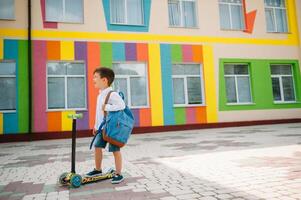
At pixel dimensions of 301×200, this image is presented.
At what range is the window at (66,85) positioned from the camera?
11.7m

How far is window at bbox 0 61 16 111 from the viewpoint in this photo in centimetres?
1117

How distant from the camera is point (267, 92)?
47.0 feet

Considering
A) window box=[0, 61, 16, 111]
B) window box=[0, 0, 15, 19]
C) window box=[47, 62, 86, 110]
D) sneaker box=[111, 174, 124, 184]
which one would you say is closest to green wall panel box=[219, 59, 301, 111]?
window box=[47, 62, 86, 110]

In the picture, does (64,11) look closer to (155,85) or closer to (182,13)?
(155,85)

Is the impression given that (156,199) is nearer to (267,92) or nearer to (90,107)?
(90,107)

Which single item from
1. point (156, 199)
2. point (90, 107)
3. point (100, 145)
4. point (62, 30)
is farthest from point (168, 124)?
point (156, 199)

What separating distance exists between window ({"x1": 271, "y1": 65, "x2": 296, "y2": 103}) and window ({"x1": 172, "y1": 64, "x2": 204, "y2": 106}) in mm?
4299

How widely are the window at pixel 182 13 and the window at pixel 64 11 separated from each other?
4326 millimetres

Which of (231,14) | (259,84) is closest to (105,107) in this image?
(259,84)

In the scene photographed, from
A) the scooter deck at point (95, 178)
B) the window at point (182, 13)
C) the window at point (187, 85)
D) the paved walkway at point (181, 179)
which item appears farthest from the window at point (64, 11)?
the scooter deck at point (95, 178)

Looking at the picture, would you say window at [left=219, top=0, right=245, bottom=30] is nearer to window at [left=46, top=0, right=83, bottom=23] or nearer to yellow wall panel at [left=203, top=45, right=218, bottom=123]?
yellow wall panel at [left=203, top=45, right=218, bottom=123]

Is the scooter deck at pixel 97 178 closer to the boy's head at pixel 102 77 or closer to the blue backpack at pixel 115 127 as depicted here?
the blue backpack at pixel 115 127

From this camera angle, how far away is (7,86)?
1127 centimetres

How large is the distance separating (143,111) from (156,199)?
973 centimetres
